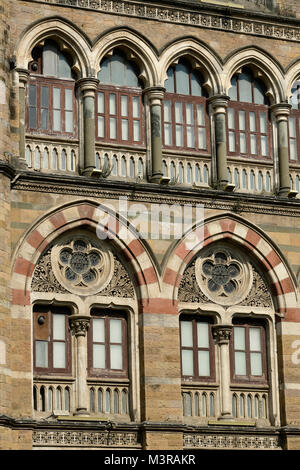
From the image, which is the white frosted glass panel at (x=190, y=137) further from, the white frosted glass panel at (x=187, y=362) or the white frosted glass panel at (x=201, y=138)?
the white frosted glass panel at (x=187, y=362)

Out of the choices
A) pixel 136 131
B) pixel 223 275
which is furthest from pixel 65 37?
pixel 223 275

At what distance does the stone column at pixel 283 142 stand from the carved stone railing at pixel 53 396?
19.9ft

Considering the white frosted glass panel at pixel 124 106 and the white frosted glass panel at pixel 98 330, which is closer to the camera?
the white frosted glass panel at pixel 98 330

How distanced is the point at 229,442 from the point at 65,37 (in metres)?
8.41

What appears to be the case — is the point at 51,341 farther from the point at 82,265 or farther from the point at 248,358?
the point at 248,358

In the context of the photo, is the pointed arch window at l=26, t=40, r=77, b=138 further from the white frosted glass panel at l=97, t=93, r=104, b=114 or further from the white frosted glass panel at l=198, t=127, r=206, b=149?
the white frosted glass panel at l=198, t=127, r=206, b=149

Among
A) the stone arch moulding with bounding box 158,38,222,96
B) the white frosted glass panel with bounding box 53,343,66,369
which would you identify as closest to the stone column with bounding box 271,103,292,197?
the stone arch moulding with bounding box 158,38,222,96

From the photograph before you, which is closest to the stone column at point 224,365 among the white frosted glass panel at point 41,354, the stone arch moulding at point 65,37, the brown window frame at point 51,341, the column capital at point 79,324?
the column capital at point 79,324

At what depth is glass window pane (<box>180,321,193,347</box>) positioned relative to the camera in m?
29.0

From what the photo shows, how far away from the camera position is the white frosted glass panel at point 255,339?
1164 inches

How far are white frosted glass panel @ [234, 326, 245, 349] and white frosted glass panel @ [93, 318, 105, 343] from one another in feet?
9.02

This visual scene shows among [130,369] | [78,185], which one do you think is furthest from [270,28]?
[130,369]

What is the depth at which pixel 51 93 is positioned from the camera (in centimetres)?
2917
